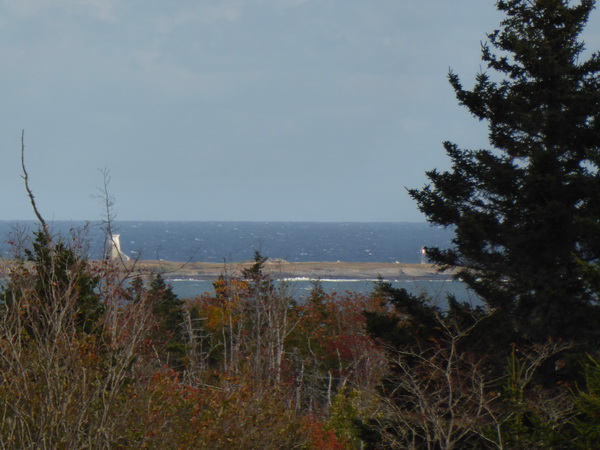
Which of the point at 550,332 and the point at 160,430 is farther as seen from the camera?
the point at 550,332

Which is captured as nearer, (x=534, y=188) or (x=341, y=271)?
(x=534, y=188)

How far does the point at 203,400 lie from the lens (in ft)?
49.4

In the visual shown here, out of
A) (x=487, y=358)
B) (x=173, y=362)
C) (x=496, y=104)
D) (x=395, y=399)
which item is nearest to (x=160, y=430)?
(x=395, y=399)

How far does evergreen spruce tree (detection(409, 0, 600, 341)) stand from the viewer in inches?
669

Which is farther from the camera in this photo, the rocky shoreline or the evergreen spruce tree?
the rocky shoreline

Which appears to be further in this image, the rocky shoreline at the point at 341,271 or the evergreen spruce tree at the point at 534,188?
the rocky shoreline at the point at 341,271

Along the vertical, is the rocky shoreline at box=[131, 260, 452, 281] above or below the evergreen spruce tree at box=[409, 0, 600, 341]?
below

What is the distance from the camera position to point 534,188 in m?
17.4

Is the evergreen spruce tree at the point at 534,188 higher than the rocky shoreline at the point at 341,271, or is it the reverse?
the evergreen spruce tree at the point at 534,188

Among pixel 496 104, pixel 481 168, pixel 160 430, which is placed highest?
pixel 496 104

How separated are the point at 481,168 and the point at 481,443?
23.3ft

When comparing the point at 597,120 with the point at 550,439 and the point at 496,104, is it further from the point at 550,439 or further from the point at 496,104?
the point at 550,439

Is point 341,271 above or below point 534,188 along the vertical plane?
below

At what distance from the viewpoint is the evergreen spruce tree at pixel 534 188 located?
17.0m
